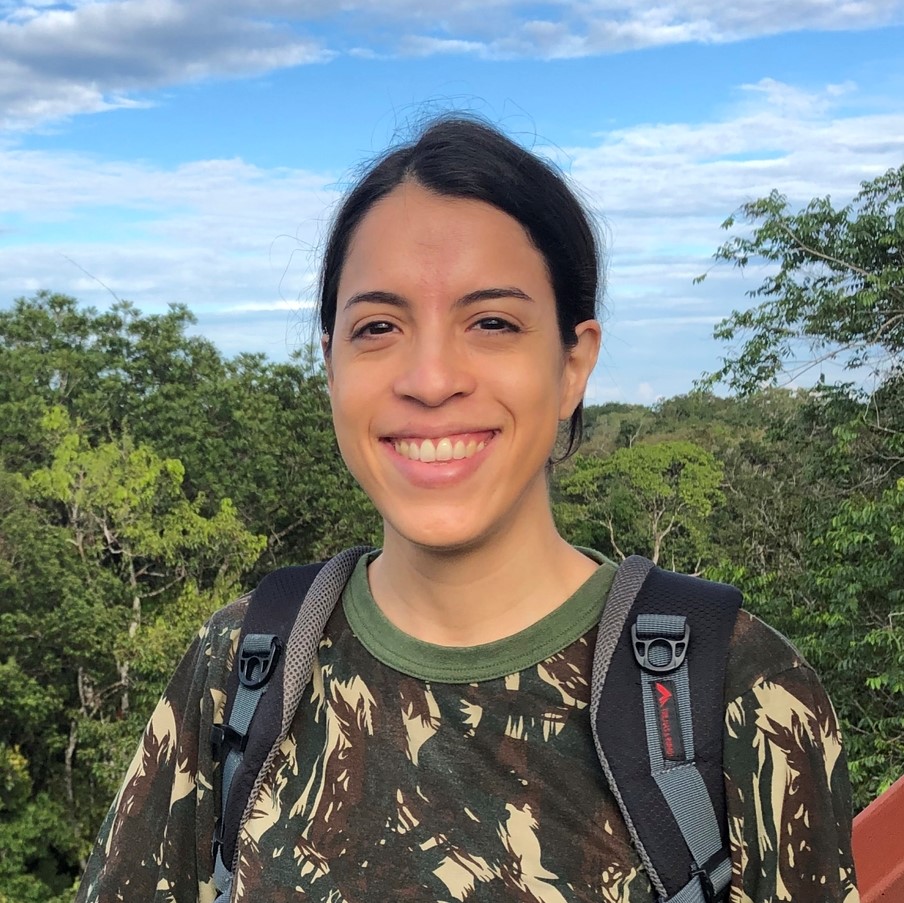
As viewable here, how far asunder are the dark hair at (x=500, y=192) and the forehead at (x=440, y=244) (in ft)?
0.06

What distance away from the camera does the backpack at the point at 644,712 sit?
3.43 ft

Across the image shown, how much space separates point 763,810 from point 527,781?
0.26m

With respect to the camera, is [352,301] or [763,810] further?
[352,301]

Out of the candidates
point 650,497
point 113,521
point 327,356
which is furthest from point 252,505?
point 327,356

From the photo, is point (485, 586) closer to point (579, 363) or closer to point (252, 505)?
point (579, 363)

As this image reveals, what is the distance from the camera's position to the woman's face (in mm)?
1199

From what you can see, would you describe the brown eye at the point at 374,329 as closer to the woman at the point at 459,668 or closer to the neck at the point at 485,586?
the woman at the point at 459,668

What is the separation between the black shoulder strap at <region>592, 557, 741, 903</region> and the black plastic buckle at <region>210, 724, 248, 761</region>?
44cm

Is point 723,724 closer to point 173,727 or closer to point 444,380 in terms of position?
point 444,380

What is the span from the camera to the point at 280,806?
1.19 meters

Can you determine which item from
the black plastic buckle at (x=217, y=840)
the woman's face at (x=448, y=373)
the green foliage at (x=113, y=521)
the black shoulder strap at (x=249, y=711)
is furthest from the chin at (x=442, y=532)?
the green foliage at (x=113, y=521)

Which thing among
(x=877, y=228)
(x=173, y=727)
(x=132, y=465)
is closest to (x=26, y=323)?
(x=132, y=465)

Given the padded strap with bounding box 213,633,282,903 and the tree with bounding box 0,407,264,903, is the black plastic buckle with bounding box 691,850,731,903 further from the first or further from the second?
the tree with bounding box 0,407,264,903

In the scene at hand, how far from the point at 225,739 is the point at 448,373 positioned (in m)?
0.54
